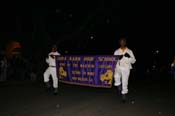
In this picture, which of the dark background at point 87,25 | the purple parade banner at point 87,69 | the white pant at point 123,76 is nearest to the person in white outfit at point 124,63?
the white pant at point 123,76

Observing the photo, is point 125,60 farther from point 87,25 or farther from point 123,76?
point 87,25

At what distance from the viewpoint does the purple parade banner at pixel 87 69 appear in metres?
12.1

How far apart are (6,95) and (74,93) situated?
249cm

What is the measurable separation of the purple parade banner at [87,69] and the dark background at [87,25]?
638cm

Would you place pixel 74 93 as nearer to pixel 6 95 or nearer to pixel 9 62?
pixel 6 95

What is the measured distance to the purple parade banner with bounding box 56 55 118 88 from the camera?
1209 cm

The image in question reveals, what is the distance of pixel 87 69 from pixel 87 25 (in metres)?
7.83

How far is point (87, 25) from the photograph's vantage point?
20.8 m

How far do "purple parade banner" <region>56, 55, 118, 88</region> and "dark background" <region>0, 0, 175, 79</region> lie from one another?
251 inches

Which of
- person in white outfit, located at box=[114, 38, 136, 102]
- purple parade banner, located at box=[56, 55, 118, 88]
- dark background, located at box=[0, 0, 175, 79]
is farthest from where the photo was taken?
dark background, located at box=[0, 0, 175, 79]

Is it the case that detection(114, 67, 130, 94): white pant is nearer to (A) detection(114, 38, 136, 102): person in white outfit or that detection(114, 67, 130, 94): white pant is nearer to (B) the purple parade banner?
(A) detection(114, 38, 136, 102): person in white outfit

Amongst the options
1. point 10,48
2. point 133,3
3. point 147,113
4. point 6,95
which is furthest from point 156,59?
point 147,113

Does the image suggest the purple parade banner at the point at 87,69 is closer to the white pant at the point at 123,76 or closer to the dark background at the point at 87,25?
the white pant at the point at 123,76

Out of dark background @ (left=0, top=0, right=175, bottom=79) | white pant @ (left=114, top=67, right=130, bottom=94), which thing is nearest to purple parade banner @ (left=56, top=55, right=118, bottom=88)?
white pant @ (left=114, top=67, right=130, bottom=94)
